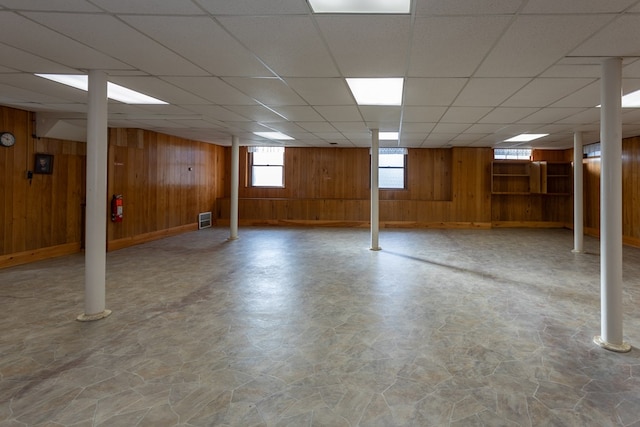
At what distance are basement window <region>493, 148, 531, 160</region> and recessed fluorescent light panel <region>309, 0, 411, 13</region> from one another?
962 centimetres

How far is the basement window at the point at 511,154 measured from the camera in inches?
403

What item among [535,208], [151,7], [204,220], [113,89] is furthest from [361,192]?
[151,7]

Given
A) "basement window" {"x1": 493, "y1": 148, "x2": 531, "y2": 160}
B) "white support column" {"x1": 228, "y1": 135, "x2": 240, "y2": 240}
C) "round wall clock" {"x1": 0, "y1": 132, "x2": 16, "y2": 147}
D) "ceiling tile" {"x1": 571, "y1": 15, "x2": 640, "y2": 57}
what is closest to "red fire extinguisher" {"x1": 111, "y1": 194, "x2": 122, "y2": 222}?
"round wall clock" {"x1": 0, "y1": 132, "x2": 16, "y2": 147}

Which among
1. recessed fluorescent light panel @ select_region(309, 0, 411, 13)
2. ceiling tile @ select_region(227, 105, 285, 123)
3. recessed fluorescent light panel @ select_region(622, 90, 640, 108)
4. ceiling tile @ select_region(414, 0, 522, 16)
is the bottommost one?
ceiling tile @ select_region(414, 0, 522, 16)

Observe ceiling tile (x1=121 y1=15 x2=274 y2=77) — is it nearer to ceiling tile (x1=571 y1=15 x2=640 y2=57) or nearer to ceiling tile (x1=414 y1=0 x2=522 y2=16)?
ceiling tile (x1=414 y1=0 x2=522 y2=16)

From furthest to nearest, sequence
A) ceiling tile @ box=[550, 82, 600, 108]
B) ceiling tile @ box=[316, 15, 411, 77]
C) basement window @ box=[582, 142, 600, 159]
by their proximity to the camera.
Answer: basement window @ box=[582, 142, 600, 159]
ceiling tile @ box=[550, 82, 600, 108]
ceiling tile @ box=[316, 15, 411, 77]

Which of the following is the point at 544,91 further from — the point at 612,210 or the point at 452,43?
the point at 452,43

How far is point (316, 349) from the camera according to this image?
8.39 feet

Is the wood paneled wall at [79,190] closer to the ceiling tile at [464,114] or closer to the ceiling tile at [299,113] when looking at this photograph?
the ceiling tile at [299,113]

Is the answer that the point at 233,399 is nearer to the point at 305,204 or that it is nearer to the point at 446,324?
the point at 446,324

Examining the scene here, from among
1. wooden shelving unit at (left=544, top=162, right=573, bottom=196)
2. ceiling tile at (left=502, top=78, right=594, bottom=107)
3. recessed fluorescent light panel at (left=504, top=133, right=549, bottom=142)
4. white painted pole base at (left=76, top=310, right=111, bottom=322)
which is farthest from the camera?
wooden shelving unit at (left=544, top=162, right=573, bottom=196)

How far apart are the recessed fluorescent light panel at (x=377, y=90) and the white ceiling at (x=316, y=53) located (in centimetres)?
12

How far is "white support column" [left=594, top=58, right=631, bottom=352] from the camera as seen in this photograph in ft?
8.55

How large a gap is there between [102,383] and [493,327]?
310 cm
